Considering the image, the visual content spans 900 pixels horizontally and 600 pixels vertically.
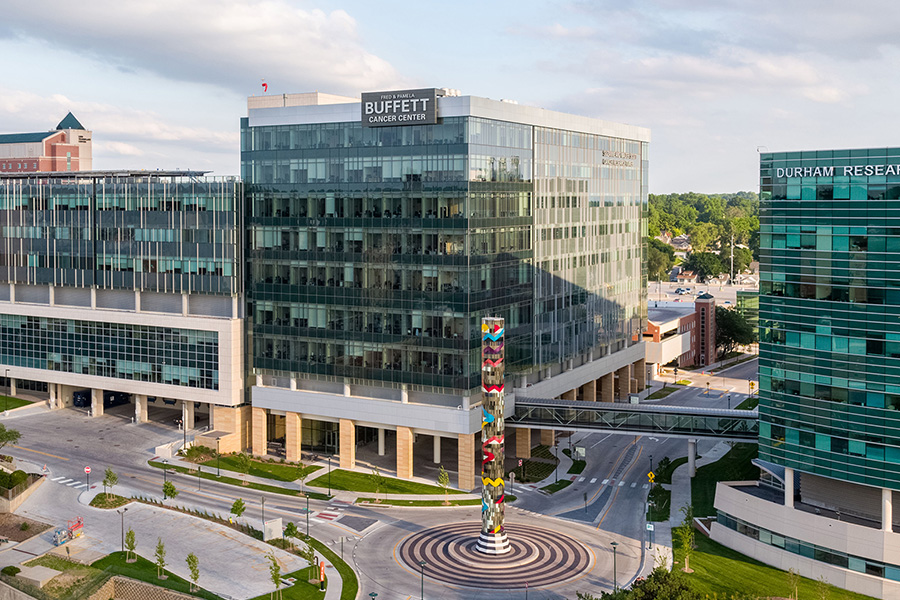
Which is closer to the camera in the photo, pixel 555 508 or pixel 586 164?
pixel 555 508

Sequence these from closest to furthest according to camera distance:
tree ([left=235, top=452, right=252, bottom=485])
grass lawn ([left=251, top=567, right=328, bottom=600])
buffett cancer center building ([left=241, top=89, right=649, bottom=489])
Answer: grass lawn ([left=251, top=567, right=328, bottom=600]) → buffett cancer center building ([left=241, top=89, right=649, bottom=489]) → tree ([left=235, top=452, right=252, bottom=485])

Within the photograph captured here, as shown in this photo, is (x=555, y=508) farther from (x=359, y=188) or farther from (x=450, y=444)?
(x=359, y=188)

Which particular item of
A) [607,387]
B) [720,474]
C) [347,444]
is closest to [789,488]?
[720,474]

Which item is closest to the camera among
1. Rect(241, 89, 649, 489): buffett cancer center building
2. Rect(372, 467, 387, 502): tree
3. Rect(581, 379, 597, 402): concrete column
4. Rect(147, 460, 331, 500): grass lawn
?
Rect(372, 467, 387, 502): tree

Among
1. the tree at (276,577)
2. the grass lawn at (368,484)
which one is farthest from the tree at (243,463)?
the tree at (276,577)

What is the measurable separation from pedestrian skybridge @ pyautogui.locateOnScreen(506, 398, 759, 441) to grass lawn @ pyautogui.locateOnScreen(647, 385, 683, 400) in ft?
159

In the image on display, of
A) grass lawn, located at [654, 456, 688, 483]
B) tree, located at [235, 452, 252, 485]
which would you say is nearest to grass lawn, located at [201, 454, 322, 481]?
tree, located at [235, 452, 252, 485]

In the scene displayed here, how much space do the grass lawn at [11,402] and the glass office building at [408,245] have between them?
4101 cm

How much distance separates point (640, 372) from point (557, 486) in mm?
55583

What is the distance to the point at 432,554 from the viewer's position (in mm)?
89188

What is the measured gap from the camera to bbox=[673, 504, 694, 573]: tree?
279 feet

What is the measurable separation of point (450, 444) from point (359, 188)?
35928 millimetres

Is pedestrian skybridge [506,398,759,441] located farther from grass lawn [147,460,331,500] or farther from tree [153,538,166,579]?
tree [153,538,166,579]

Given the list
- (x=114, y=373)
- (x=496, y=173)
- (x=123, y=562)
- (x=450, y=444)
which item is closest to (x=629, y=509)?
(x=450, y=444)
